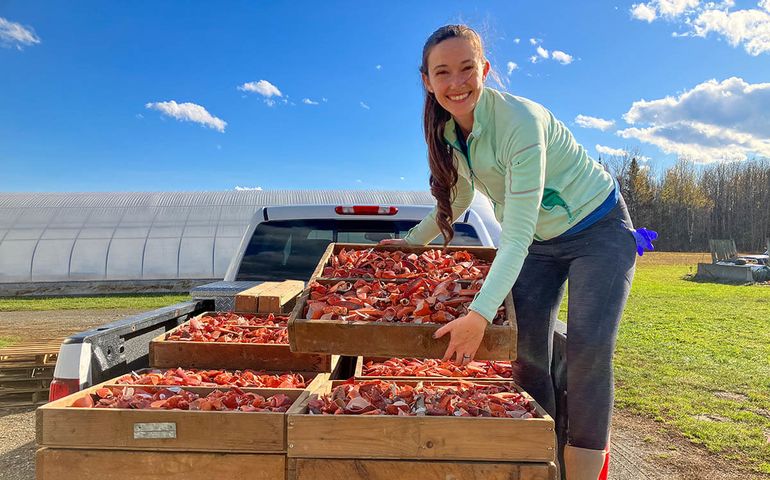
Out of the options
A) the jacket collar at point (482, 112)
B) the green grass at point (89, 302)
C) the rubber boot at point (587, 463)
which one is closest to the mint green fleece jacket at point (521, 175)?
the jacket collar at point (482, 112)

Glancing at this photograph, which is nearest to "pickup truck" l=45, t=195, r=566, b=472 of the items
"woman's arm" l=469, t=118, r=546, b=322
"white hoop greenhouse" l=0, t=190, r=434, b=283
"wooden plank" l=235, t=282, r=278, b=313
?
"wooden plank" l=235, t=282, r=278, b=313

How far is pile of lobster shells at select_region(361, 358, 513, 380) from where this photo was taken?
3.08 metres

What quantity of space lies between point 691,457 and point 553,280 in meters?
4.04

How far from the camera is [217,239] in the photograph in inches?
895

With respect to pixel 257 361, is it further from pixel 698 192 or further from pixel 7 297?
pixel 698 192

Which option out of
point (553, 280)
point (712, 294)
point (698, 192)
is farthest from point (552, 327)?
point (698, 192)

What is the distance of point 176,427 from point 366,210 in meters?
2.45

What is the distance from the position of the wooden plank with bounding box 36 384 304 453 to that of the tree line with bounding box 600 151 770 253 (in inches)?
2131

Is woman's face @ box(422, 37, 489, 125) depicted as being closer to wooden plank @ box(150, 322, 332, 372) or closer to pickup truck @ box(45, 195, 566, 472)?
wooden plank @ box(150, 322, 332, 372)

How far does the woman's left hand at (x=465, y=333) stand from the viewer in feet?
7.06

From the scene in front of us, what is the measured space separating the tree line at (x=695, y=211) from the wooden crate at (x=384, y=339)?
176ft

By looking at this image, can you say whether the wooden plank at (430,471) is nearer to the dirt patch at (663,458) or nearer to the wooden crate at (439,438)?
the wooden crate at (439,438)

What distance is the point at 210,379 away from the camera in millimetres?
3043

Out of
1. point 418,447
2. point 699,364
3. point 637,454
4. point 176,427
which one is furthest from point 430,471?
point 699,364
